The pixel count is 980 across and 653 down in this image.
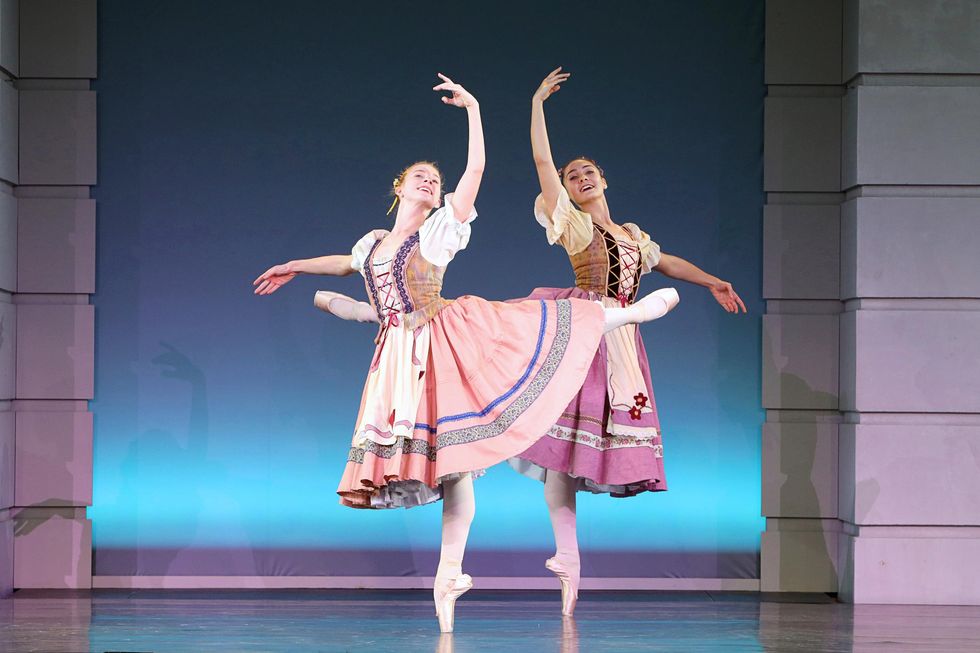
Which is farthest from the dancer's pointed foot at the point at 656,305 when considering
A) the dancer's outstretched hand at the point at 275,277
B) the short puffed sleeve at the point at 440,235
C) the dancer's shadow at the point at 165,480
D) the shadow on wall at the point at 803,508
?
the dancer's shadow at the point at 165,480

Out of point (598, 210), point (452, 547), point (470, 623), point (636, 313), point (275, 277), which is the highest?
point (598, 210)

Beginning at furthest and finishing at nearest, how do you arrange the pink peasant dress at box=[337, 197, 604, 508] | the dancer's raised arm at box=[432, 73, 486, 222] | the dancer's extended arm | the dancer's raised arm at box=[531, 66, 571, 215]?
the dancer's extended arm, the dancer's raised arm at box=[531, 66, 571, 215], the dancer's raised arm at box=[432, 73, 486, 222], the pink peasant dress at box=[337, 197, 604, 508]

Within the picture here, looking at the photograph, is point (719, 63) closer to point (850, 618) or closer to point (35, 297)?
point (850, 618)

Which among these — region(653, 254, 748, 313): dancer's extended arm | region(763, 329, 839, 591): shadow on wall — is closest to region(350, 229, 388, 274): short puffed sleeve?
region(653, 254, 748, 313): dancer's extended arm

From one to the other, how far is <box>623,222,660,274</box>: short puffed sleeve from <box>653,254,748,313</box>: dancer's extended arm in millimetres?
48

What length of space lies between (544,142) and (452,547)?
53.2 inches

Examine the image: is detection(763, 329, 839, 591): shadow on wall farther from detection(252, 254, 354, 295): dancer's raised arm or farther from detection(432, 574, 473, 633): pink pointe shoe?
detection(252, 254, 354, 295): dancer's raised arm

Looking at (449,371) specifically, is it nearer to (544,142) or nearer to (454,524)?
(454,524)

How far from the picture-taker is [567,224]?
421 cm

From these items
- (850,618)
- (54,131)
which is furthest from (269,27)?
(850,618)

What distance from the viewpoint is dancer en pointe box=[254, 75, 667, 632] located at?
357 cm

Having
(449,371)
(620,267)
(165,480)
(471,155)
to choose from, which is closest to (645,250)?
(620,267)

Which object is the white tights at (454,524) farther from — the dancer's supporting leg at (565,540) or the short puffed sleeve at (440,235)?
the short puffed sleeve at (440,235)

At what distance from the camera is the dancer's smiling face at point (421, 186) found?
Result: 12.7 ft
